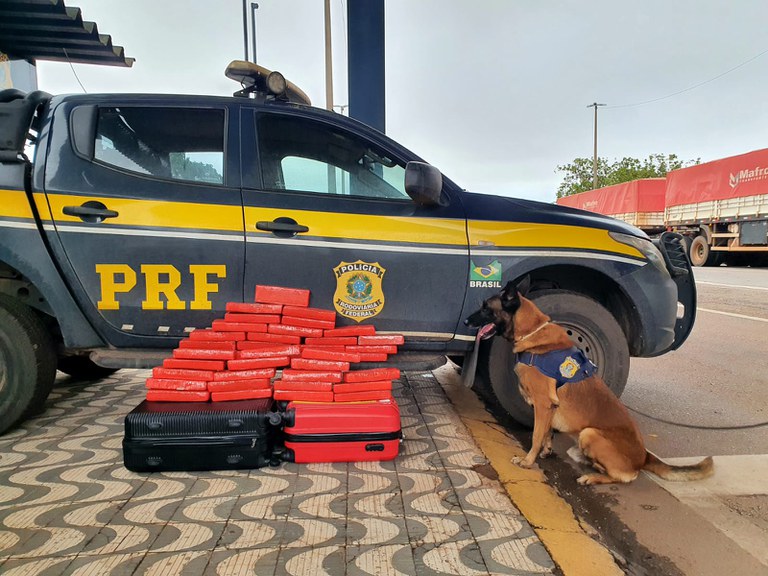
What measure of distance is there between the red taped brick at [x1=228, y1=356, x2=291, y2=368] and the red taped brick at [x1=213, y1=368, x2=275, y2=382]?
0.02 meters

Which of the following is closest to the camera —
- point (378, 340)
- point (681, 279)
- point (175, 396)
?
point (175, 396)

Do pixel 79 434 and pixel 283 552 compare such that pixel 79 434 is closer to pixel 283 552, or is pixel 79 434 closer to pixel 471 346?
pixel 283 552

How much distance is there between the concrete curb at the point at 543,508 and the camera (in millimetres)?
1835

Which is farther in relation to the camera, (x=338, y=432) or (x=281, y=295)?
(x=281, y=295)

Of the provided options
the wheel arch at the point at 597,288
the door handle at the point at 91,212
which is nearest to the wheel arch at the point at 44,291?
the door handle at the point at 91,212

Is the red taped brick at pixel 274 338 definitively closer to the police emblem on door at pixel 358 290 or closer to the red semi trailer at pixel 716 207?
the police emblem on door at pixel 358 290

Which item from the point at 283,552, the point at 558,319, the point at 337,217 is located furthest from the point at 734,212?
the point at 283,552

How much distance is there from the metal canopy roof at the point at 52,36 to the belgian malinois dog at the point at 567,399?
572 centimetres

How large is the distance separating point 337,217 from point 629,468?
2040mm

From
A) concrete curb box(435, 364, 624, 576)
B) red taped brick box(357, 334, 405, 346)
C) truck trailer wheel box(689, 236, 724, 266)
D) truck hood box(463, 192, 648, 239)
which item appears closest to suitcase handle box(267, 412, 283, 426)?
red taped brick box(357, 334, 405, 346)

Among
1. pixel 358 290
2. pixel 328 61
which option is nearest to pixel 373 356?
pixel 358 290

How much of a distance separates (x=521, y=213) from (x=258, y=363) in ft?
5.97

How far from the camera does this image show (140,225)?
107 inches

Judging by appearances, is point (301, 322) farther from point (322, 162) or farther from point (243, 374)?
point (322, 162)
